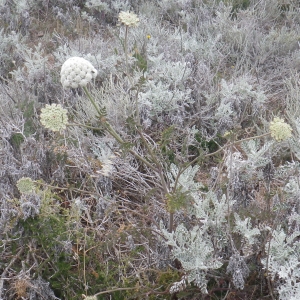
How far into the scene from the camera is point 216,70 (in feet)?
12.2

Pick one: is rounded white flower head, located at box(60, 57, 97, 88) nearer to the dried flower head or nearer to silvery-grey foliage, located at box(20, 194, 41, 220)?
the dried flower head

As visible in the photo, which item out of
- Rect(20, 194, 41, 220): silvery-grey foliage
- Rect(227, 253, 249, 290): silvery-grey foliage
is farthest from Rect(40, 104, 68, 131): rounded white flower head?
Rect(227, 253, 249, 290): silvery-grey foliage

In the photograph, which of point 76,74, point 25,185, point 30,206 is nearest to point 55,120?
point 76,74

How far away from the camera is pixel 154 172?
2705 mm

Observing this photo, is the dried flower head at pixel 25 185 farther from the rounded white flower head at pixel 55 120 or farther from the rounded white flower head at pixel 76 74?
the rounded white flower head at pixel 76 74

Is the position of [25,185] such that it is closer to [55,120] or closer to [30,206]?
[30,206]

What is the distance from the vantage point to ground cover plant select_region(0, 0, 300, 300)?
1886 mm

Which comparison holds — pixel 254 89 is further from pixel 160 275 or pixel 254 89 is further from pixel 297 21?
pixel 160 275

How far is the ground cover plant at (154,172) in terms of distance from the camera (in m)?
1.89

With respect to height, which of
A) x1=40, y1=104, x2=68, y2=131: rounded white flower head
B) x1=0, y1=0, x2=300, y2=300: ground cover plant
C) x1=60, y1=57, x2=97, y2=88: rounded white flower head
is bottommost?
x1=0, y1=0, x2=300, y2=300: ground cover plant

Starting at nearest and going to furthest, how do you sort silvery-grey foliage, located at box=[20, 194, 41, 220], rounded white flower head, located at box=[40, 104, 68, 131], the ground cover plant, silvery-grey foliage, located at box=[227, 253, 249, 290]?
rounded white flower head, located at box=[40, 104, 68, 131]
silvery-grey foliage, located at box=[227, 253, 249, 290]
the ground cover plant
silvery-grey foliage, located at box=[20, 194, 41, 220]

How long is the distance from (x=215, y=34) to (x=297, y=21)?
1.13 m

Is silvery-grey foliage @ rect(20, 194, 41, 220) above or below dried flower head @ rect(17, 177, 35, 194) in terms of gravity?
below

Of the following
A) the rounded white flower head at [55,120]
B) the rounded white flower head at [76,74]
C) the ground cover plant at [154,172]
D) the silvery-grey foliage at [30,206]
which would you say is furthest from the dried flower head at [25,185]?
the rounded white flower head at [76,74]
